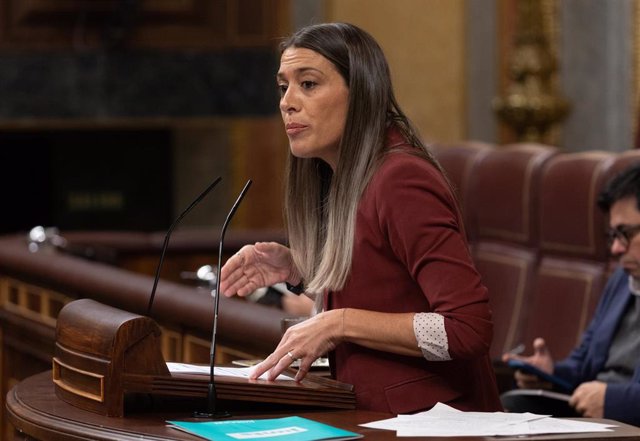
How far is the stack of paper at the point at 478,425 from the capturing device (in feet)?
7.02

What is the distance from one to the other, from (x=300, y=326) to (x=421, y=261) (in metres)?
0.24

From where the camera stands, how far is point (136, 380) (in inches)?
90.5

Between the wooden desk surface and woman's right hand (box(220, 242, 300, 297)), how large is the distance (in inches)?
13.3

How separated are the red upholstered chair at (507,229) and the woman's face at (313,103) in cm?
284

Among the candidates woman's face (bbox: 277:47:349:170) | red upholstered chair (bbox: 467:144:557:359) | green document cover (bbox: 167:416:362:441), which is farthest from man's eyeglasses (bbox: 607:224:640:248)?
green document cover (bbox: 167:416:362:441)

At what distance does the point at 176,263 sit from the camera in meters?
6.43

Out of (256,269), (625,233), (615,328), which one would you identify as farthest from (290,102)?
(615,328)

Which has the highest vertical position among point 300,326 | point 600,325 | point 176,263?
point 300,326

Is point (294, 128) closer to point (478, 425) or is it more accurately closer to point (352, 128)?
point (352, 128)

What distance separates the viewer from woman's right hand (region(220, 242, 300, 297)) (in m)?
2.66

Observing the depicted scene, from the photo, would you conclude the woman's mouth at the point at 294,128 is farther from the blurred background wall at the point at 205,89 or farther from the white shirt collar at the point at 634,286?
Result: the blurred background wall at the point at 205,89

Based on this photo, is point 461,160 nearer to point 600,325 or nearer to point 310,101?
point 600,325

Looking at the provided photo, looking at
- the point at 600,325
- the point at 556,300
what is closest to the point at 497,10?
the point at 556,300

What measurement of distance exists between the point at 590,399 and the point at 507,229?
1851 mm
